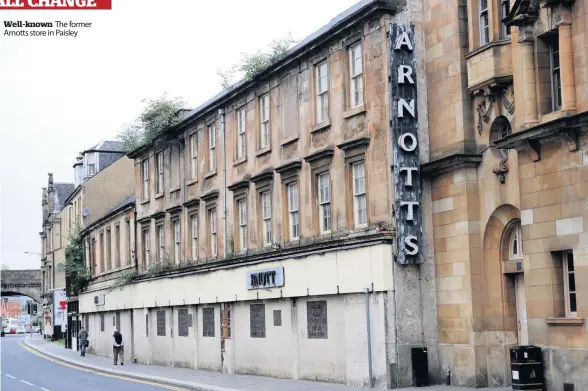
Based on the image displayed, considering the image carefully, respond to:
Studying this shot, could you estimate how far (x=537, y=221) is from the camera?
2120cm

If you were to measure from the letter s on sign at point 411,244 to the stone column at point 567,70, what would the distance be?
22.5 feet

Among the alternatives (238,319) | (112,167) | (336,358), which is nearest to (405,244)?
(336,358)

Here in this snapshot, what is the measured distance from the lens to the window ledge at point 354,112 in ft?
89.8

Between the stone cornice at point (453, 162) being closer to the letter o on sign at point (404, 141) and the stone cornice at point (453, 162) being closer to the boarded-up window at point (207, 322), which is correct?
the letter o on sign at point (404, 141)

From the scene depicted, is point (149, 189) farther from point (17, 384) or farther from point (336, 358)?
point (336, 358)

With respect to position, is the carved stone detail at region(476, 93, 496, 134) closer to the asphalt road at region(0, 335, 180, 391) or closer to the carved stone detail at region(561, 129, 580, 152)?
the carved stone detail at region(561, 129, 580, 152)

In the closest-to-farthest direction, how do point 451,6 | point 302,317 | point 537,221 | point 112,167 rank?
1. point 537,221
2. point 451,6
3. point 302,317
4. point 112,167

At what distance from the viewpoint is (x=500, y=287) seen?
79.6ft

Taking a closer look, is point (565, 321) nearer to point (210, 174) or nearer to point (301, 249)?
point (301, 249)

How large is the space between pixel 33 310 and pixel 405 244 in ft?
472

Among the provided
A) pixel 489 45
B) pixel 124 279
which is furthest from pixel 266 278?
pixel 124 279

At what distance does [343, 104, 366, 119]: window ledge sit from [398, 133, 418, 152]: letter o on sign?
1.91 metres

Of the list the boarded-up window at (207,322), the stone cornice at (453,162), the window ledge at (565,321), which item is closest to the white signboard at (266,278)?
the boarded-up window at (207,322)

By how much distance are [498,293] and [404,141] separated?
4.84 m
